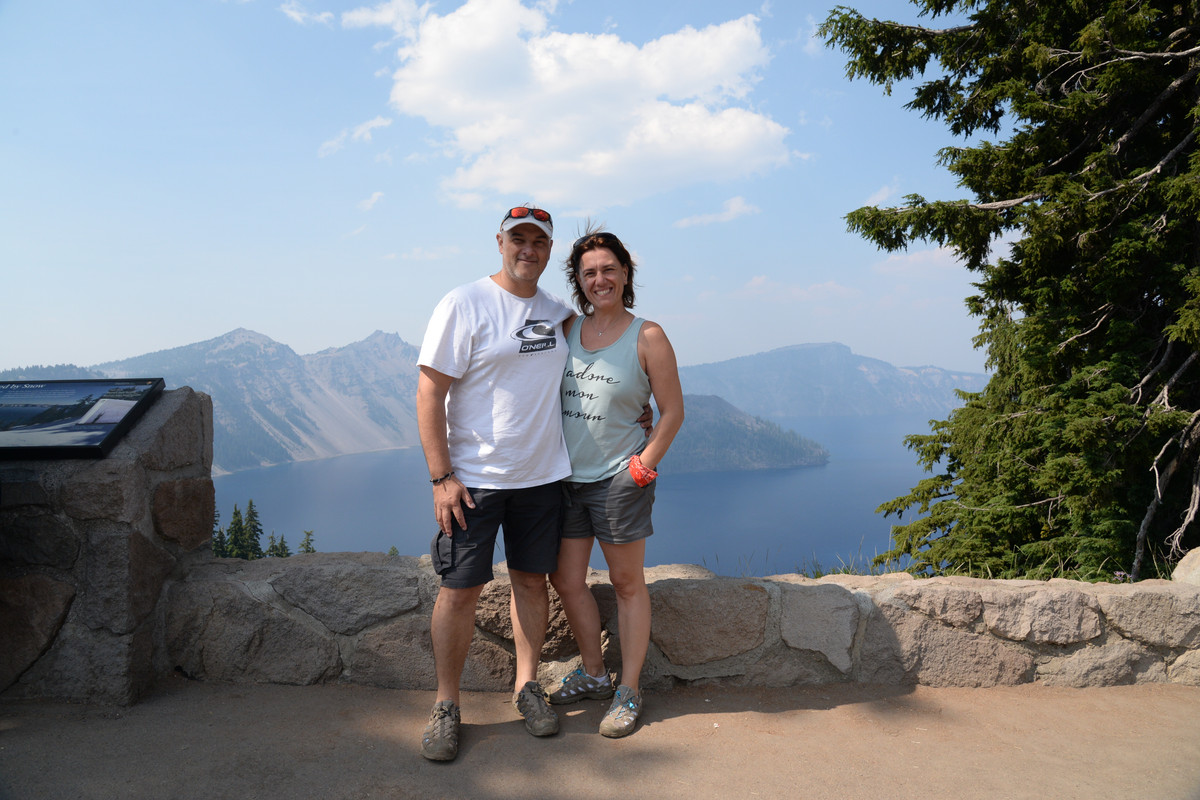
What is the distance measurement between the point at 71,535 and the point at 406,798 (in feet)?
4.89

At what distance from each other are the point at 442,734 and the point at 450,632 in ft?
0.97

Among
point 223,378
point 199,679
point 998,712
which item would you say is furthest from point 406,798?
point 223,378

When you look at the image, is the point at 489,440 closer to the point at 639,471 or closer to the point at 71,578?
the point at 639,471

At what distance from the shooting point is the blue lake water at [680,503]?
102 ft

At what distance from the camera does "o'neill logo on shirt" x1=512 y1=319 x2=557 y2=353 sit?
2252 mm

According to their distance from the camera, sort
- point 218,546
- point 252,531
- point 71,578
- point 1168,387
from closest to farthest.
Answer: point 71,578
point 218,546
point 1168,387
point 252,531

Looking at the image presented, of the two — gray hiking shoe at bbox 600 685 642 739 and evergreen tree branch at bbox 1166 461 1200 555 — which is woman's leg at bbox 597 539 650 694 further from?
evergreen tree branch at bbox 1166 461 1200 555

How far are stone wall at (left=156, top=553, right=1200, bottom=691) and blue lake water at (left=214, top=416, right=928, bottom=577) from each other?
20021 millimetres

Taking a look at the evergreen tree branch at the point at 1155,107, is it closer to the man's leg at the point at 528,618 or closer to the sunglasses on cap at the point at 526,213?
the sunglasses on cap at the point at 526,213

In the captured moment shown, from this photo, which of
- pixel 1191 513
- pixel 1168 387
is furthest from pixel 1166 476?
pixel 1168 387

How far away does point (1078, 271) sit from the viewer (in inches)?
220

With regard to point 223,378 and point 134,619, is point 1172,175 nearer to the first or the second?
point 134,619

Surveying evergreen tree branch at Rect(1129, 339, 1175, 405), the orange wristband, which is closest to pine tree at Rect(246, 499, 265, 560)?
the orange wristband

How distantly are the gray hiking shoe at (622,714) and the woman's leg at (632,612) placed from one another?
0.03 metres
